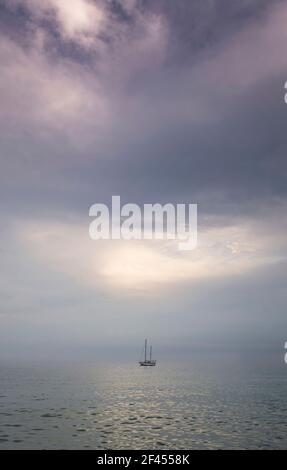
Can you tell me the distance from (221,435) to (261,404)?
37109mm

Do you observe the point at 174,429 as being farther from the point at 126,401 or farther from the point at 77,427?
the point at 126,401

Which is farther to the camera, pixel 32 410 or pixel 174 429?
pixel 32 410

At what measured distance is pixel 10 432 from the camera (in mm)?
45500

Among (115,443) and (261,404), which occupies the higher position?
(115,443)

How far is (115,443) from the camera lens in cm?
4128
